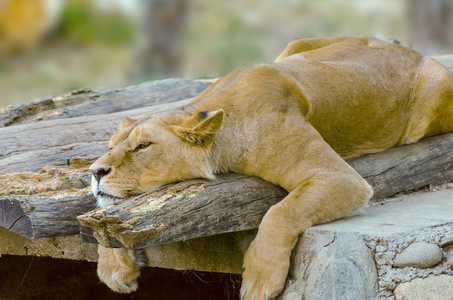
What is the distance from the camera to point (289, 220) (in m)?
3.49

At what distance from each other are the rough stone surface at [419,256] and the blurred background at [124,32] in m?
13.8

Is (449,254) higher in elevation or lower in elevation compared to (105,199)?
lower

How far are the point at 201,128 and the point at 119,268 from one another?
966 mm

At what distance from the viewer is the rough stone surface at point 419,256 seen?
3111 millimetres

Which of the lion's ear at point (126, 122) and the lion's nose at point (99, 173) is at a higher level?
the lion's ear at point (126, 122)

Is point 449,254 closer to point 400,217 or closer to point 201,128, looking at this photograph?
point 400,217

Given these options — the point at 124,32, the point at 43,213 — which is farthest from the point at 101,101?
the point at 124,32

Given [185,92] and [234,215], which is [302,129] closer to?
[234,215]

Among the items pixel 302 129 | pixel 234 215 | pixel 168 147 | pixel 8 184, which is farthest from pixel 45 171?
pixel 302 129

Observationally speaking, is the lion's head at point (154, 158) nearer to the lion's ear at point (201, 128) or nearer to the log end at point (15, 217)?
the lion's ear at point (201, 128)

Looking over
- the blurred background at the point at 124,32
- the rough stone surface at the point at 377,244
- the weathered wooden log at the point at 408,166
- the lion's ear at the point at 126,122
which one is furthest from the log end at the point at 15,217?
the blurred background at the point at 124,32

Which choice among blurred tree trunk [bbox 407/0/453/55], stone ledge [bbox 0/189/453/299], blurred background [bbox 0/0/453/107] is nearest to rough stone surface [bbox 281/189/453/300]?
stone ledge [bbox 0/189/453/299]

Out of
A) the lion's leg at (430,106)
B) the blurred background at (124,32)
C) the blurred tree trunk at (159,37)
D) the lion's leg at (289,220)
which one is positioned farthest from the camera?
the blurred background at (124,32)

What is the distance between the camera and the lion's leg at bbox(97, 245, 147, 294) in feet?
12.7
